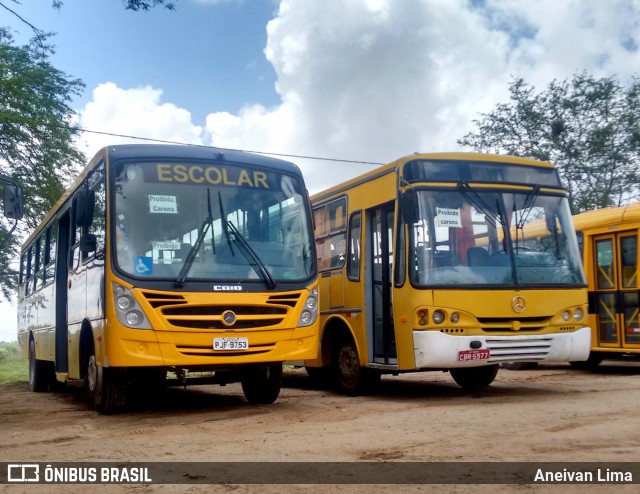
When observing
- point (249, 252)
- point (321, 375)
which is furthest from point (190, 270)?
point (321, 375)

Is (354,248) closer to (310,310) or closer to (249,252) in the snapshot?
(310,310)

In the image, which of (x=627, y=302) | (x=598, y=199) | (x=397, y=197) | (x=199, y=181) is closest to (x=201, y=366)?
(x=199, y=181)

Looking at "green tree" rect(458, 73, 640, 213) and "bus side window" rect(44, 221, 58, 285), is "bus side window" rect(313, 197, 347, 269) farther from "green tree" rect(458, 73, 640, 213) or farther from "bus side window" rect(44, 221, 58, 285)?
"green tree" rect(458, 73, 640, 213)

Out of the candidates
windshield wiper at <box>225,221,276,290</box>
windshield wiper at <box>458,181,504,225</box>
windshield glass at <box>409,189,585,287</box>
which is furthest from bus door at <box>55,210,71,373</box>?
windshield wiper at <box>458,181,504,225</box>

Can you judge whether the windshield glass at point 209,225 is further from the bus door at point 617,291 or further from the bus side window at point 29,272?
the bus side window at point 29,272

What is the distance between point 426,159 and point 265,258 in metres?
2.57

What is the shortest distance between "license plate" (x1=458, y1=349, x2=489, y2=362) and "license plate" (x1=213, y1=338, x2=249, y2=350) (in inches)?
105

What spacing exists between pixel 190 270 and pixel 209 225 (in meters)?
0.63

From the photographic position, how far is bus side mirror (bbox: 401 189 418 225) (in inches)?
415

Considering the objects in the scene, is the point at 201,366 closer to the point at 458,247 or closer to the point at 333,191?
the point at 458,247

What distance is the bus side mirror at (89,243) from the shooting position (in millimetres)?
9938

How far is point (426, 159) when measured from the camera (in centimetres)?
1084

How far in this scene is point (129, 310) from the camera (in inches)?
362

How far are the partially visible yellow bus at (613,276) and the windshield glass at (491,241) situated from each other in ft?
12.8
